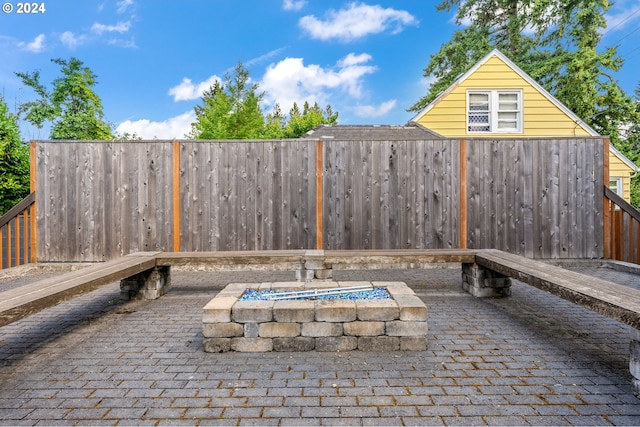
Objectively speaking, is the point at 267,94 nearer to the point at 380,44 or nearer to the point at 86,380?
the point at 380,44

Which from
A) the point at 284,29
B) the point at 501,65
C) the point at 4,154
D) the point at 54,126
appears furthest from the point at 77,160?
the point at 284,29

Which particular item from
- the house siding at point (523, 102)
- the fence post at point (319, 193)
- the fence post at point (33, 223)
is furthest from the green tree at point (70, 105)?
the house siding at point (523, 102)

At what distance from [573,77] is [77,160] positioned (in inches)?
723

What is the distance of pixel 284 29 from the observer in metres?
20.8

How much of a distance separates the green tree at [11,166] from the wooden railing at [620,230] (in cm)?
1206

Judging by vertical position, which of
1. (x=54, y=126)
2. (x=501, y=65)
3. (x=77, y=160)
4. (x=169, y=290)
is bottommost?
(x=169, y=290)

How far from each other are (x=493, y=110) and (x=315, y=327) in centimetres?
1082

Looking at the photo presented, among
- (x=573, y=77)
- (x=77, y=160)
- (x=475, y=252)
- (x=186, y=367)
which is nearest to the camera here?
(x=186, y=367)

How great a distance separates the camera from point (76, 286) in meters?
3.29

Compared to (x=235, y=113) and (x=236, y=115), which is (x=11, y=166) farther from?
(x=235, y=113)

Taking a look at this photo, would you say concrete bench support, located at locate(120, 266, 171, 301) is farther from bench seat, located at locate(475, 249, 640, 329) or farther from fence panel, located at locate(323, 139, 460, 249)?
bench seat, located at locate(475, 249, 640, 329)

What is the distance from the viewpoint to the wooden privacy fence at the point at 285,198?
689 centimetres

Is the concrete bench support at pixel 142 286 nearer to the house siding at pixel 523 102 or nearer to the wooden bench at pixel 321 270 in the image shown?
the wooden bench at pixel 321 270

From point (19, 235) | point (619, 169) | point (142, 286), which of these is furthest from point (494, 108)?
point (19, 235)
